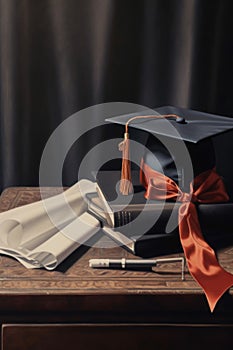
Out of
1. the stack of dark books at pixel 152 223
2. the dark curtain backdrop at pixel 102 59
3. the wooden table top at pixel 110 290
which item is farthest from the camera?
the dark curtain backdrop at pixel 102 59

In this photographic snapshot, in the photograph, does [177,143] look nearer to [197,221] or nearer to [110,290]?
[197,221]

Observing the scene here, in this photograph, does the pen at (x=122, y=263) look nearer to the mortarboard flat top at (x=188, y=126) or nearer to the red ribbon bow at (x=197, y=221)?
the red ribbon bow at (x=197, y=221)

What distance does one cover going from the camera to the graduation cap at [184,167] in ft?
3.13

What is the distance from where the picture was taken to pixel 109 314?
0.88 metres

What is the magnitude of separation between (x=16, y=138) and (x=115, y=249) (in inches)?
16.8

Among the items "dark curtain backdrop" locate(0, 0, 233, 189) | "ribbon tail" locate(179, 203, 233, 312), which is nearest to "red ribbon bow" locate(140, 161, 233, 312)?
"ribbon tail" locate(179, 203, 233, 312)

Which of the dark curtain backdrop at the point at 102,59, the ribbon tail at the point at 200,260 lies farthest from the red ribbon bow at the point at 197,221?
the dark curtain backdrop at the point at 102,59

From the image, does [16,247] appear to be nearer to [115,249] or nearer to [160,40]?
[115,249]

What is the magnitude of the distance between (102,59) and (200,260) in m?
0.54

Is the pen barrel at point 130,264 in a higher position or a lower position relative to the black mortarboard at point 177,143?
lower

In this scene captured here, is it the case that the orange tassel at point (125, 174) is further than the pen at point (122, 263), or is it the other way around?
the orange tassel at point (125, 174)

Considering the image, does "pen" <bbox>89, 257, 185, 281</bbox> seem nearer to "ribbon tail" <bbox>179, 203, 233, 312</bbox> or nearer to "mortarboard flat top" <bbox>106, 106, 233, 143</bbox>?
"ribbon tail" <bbox>179, 203, 233, 312</bbox>

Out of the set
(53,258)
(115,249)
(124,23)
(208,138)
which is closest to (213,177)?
(208,138)

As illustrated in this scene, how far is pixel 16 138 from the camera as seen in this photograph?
50.9 inches
